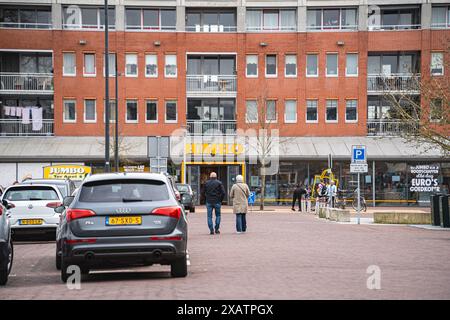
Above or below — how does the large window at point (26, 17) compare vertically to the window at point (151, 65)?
above

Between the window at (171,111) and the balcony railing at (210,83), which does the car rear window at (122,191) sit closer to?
the window at (171,111)

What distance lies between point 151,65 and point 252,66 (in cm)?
667

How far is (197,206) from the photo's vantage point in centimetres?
5816

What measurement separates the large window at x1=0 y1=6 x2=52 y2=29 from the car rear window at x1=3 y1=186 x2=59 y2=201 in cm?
3552

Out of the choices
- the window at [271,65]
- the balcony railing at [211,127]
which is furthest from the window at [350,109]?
the balcony railing at [211,127]

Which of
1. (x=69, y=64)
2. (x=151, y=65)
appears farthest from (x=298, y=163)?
(x=69, y=64)

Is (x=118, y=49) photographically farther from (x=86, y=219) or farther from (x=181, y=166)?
(x=86, y=219)

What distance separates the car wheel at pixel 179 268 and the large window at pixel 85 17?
46.0m

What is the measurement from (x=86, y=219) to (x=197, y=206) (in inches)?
1774

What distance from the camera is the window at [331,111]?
192ft

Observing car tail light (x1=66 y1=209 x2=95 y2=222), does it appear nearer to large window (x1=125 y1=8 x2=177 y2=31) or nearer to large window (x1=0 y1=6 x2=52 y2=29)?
large window (x1=125 y1=8 x2=177 y2=31)

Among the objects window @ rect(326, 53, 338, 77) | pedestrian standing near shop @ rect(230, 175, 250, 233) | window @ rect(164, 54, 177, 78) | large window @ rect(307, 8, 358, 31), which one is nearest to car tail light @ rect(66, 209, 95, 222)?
pedestrian standing near shop @ rect(230, 175, 250, 233)

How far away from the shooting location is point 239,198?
2628cm
